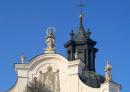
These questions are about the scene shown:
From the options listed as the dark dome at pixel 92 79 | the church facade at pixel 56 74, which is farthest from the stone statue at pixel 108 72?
the dark dome at pixel 92 79

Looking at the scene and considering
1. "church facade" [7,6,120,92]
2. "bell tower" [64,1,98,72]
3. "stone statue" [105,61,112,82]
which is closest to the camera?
"stone statue" [105,61,112,82]

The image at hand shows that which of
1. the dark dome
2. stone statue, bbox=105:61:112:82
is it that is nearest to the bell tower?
the dark dome

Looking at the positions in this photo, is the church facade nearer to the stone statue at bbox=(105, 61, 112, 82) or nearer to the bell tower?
the stone statue at bbox=(105, 61, 112, 82)

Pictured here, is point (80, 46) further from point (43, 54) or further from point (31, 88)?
point (31, 88)

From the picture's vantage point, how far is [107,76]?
42969 millimetres

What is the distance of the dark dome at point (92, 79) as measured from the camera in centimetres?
4538

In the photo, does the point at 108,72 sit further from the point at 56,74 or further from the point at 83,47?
the point at 83,47

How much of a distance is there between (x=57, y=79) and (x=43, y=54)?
2141 millimetres

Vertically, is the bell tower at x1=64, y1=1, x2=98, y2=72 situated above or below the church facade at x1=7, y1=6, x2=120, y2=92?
above

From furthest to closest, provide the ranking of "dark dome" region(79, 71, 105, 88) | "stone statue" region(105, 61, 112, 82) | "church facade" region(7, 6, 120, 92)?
"dark dome" region(79, 71, 105, 88), "church facade" region(7, 6, 120, 92), "stone statue" region(105, 61, 112, 82)

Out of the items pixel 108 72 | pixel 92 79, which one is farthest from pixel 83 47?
pixel 108 72

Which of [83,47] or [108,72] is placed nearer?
[108,72]

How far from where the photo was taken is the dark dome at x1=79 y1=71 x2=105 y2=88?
1786 inches

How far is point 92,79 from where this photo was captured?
46.7m
